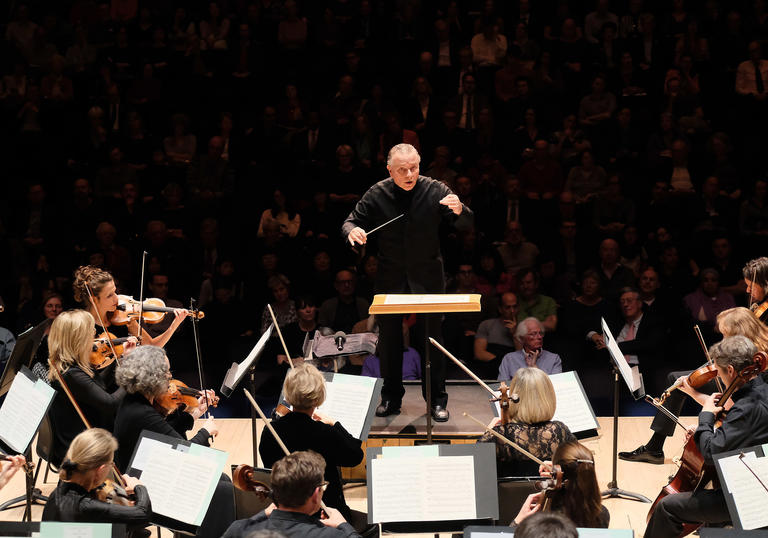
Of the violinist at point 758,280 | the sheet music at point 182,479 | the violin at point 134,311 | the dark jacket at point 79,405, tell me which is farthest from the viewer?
the violin at point 134,311

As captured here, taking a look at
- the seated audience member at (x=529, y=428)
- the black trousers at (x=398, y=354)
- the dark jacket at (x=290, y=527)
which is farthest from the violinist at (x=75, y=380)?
the seated audience member at (x=529, y=428)

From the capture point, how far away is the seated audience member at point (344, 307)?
289 inches

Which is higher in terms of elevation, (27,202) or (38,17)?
(38,17)

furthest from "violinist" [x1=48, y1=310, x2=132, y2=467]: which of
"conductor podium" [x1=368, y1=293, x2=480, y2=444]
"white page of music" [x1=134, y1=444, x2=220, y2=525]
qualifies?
"conductor podium" [x1=368, y1=293, x2=480, y2=444]

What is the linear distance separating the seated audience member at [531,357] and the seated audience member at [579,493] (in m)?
2.95

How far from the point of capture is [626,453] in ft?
19.1

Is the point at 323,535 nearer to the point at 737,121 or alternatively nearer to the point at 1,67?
the point at 737,121

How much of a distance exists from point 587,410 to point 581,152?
186 inches

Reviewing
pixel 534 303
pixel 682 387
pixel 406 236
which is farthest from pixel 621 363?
pixel 534 303

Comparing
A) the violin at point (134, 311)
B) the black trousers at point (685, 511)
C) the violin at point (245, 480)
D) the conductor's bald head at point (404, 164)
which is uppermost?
the conductor's bald head at point (404, 164)

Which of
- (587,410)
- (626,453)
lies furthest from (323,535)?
(626,453)

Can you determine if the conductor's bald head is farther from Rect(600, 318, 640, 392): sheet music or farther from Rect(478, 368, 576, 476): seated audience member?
Rect(478, 368, 576, 476): seated audience member

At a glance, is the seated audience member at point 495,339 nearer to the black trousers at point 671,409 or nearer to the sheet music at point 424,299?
the black trousers at point 671,409

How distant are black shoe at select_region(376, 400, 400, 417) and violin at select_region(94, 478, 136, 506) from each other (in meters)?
2.09
